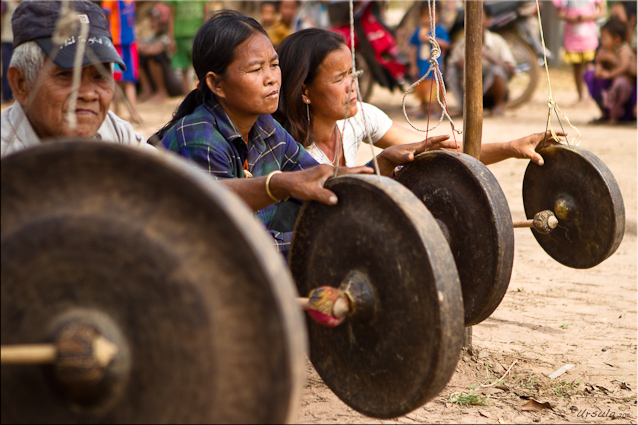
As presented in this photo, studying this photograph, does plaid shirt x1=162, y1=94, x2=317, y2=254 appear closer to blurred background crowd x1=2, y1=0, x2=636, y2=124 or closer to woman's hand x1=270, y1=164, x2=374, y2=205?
woman's hand x1=270, y1=164, x2=374, y2=205

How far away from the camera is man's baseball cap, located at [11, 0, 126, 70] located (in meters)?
2.12

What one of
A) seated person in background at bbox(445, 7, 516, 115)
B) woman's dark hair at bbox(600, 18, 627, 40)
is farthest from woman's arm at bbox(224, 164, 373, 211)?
woman's dark hair at bbox(600, 18, 627, 40)

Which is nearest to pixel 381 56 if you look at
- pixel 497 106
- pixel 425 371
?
pixel 497 106

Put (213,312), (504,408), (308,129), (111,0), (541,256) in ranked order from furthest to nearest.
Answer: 1. (111,0)
2. (541,256)
3. (308,129)
4. (504,408)
5. (213,312)

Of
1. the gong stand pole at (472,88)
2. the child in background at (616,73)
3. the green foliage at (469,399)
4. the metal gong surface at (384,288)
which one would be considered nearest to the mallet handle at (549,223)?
the gong stand pole at (472,88)

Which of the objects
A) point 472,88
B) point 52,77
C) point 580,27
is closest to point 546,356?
point 472,88

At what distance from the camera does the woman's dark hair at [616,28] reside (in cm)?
934

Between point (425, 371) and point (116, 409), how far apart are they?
3.04 feet

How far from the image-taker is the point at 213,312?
163 centimetres

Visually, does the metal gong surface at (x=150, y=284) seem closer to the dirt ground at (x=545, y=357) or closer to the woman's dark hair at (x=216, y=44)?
the dirt ground at (x=545, y=357)

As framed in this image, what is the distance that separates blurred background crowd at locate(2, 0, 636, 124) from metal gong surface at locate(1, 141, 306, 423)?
26.9 ft

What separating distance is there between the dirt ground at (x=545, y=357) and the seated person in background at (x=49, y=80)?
0.21 metres

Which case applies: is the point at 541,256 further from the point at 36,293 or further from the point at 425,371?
the point at 36,293

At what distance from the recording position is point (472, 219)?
310 cm
